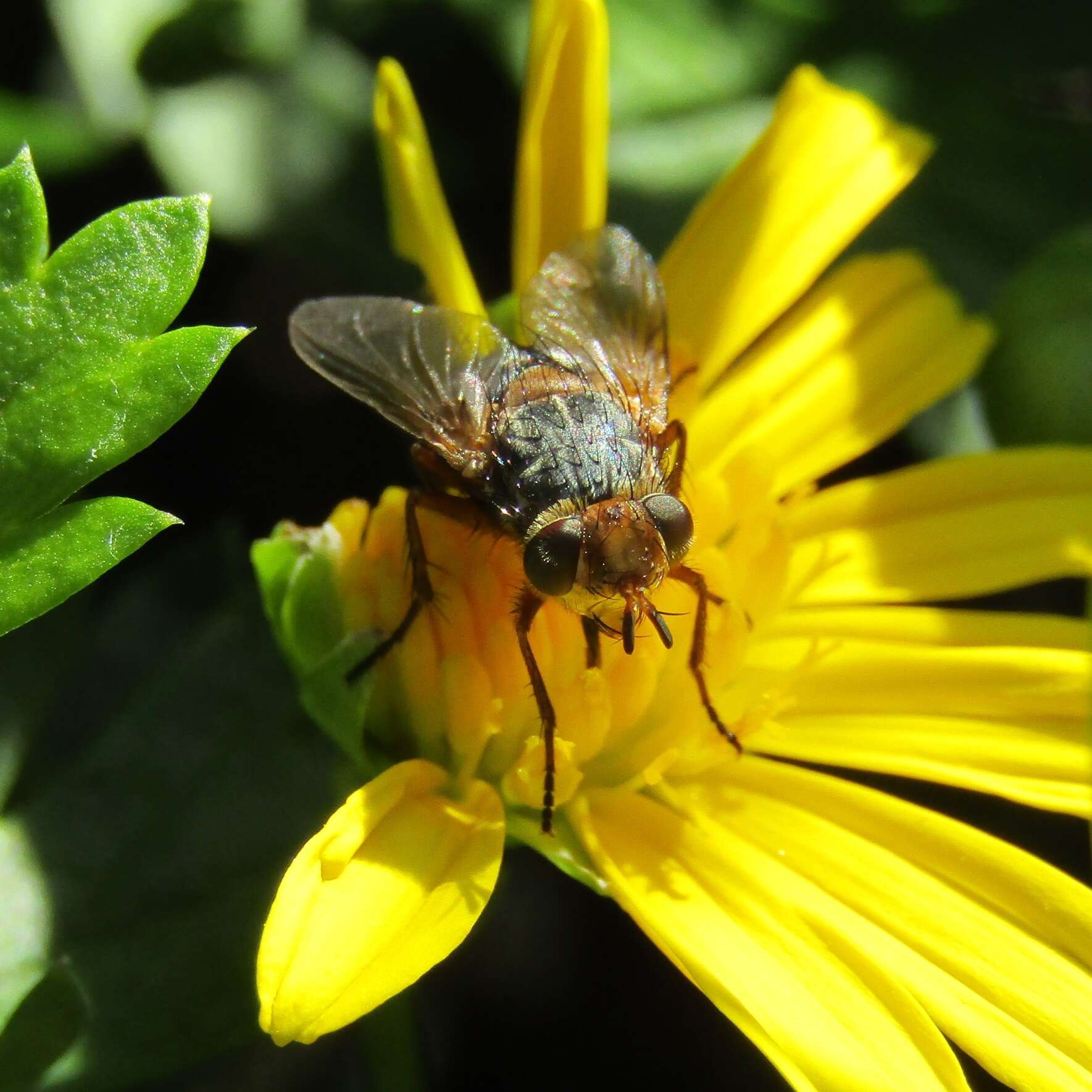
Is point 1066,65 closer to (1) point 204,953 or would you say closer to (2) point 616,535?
(2) point 616,535

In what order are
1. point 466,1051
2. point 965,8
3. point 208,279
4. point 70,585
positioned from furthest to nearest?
1. point 965,8
2. point 208,279
3. point 466,1051
4. point 70,585

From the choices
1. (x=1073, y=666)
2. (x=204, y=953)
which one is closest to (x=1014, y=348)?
(x=1073, y=666)

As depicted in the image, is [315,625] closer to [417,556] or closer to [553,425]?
[417,556]

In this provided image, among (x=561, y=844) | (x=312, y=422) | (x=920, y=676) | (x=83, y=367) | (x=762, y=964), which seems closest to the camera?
(x=83, y=367)

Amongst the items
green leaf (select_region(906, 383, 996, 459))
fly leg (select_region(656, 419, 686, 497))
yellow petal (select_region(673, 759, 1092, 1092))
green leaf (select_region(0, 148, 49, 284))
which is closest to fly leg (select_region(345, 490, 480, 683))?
fly leg (select_region(656, 419, 686, 497))

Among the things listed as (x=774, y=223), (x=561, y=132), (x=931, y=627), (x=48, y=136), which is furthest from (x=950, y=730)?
(x=48, y=136)

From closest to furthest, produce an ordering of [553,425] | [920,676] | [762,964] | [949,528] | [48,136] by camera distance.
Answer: [762,964] → [553,425] → [920,676] → [949,528] → [48,136]

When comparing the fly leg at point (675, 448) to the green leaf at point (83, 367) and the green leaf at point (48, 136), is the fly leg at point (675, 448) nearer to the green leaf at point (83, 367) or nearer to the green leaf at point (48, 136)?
the green leaf at point (83, 367)
